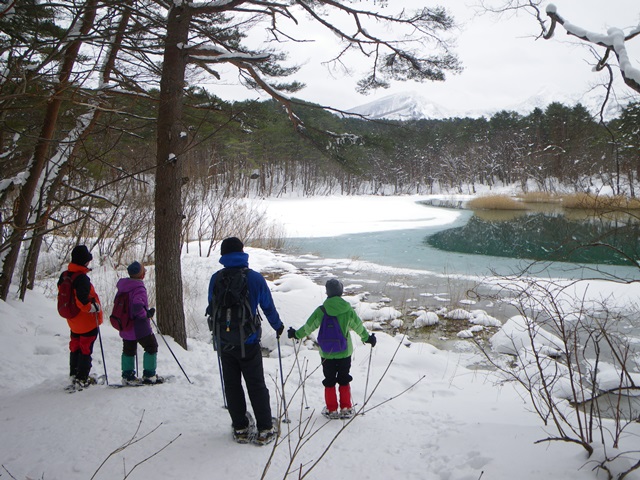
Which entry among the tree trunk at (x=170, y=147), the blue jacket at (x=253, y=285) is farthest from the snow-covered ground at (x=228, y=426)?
the tree trunk at (x=170, y=147)

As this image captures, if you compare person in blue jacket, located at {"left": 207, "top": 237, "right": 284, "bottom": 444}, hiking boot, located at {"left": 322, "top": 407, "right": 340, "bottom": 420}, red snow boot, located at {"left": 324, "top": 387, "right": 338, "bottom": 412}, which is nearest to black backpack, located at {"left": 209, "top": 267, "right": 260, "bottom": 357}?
person in blue jacket, located at {"left": 207, "top": 237, "right": 284, "bottom": 444}

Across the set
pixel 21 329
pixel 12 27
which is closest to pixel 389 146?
pixel 12 27

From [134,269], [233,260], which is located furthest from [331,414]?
[134,269]

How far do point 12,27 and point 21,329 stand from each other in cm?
373

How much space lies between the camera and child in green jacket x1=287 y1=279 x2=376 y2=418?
12.5ft

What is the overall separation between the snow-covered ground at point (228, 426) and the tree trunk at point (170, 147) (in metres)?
1.23

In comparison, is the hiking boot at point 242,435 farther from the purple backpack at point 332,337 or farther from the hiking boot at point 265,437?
the purple backpack at point 332,337

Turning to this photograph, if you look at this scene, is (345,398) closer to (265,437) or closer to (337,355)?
(337,355)

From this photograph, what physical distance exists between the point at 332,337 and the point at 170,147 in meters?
3.16

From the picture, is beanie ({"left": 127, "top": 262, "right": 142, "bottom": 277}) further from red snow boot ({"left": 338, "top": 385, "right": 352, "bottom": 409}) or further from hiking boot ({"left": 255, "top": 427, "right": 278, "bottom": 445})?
red snow boot ({"left": 338, "top": 385, "right": 352, "bottom": 409})

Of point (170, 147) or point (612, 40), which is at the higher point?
point (612, 40)

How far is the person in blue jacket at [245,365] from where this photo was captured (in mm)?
3256

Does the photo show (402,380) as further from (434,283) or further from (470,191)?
(470,191)

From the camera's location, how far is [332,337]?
3791 mm
